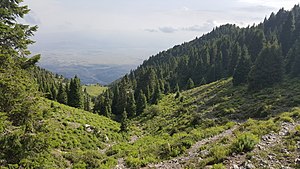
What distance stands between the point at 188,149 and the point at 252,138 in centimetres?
438

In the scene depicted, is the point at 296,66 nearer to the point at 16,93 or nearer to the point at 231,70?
the point at 231,70

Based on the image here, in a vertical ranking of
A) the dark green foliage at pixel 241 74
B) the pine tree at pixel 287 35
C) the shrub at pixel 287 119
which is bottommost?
the shrub at pixel 287 119

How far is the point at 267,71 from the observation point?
49.7 metres

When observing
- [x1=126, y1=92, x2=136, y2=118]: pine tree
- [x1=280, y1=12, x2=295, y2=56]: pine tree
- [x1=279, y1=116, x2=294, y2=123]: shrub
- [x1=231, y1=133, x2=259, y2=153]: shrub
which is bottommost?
[x1=126, y1=92, x2=136, y2=118]: pine tree

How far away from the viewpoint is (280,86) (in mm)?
45781

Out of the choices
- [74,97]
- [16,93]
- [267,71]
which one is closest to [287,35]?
[267,71]

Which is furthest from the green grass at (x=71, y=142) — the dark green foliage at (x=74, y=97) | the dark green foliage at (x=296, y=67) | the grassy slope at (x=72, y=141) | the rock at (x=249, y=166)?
the dark green foliage at (x=296, y=67)

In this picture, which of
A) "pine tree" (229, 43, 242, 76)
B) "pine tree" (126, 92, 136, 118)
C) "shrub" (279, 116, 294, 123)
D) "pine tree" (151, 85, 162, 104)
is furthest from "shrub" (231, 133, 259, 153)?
"pine tree" (229, 43, 242, 76)

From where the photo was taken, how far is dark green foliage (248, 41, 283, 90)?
4888cm

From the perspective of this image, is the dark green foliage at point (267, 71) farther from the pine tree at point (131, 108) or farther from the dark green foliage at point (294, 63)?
the pine tree at point (131, 108)

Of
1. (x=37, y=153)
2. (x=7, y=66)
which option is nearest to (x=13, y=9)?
(x=7, y=66)

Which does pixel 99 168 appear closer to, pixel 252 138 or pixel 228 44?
pixel 252 138

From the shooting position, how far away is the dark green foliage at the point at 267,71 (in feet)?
160

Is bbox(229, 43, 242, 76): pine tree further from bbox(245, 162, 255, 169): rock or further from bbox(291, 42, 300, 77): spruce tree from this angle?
bbox(245, 162, 255, 169): rock
